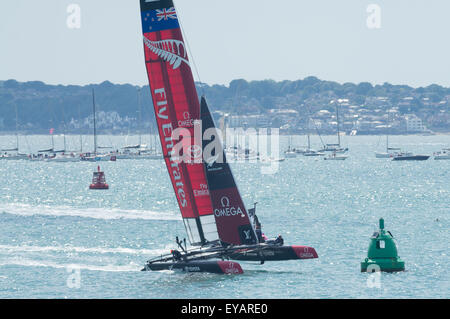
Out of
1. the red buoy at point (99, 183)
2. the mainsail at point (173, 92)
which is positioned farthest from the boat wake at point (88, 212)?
the mainsail at point (173, 92)

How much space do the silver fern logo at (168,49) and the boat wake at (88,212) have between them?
21718mm

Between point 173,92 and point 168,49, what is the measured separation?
1352 millimetres

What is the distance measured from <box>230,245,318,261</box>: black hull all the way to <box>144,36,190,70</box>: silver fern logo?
20.8 ft

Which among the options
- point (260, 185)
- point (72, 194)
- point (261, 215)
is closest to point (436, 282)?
point (261, 215)

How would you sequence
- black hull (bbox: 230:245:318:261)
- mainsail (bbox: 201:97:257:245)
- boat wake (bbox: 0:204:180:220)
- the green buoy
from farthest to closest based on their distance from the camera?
boat wake (bbox: 0:204:180:220)
black hull (bbox: 230:245:318:261)
mainsail (bbox: 201:97:257:245)
the green buoy

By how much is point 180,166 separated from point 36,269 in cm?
652

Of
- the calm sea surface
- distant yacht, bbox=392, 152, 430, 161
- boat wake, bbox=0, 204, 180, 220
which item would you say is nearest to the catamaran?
the calm sea surface

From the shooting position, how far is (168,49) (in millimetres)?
25516

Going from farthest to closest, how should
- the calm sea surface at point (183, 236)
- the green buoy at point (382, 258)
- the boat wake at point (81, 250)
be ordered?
the boat wake at point (81, 250) → the green buoy at point (382, 258) → the calm sea surface at point (183, 236)

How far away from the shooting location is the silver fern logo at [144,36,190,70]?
25.5 meters

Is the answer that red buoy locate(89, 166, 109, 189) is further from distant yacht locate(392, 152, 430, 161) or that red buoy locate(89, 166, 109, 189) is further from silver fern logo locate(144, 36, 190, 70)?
distant yacht locate(392, 152, 430, 161)

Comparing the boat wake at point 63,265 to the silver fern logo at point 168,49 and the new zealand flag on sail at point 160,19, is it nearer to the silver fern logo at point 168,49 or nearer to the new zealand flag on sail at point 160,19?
the silver fern logo at point 168,49

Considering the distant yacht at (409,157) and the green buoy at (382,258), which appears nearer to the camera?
the green buoy at (382,258)

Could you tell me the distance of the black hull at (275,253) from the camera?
25781mm
